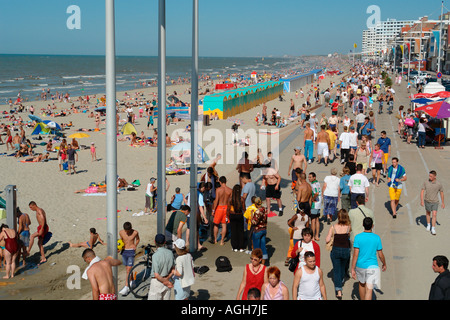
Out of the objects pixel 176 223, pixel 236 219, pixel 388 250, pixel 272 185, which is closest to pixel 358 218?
pixel 388 250

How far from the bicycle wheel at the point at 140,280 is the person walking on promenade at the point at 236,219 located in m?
1.90

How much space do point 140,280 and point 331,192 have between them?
15.3 ft

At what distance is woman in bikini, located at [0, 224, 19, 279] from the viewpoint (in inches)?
368

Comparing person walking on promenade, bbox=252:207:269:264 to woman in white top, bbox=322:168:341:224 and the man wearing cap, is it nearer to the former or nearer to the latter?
the man wearing cap

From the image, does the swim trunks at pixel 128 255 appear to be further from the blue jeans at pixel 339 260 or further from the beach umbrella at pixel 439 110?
the beach umbrella at pixel 439 110

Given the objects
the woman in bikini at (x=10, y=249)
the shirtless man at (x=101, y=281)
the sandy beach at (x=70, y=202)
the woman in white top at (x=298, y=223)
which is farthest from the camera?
the woman in bikini at (x=10, y=249)

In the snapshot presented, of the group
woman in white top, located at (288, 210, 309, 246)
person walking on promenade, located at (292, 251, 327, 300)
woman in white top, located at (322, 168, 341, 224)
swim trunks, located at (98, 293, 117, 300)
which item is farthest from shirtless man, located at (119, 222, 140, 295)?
woman in white top, located at (322, 168, 341, 224)

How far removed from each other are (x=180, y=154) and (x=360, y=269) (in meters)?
13.8

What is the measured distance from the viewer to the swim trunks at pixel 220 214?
9.91m

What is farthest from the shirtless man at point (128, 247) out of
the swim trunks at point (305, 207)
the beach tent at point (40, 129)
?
the beach tent at point (40, 129)

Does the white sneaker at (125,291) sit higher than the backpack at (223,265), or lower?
lower

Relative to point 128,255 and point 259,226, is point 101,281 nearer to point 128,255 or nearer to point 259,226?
point 128,255
